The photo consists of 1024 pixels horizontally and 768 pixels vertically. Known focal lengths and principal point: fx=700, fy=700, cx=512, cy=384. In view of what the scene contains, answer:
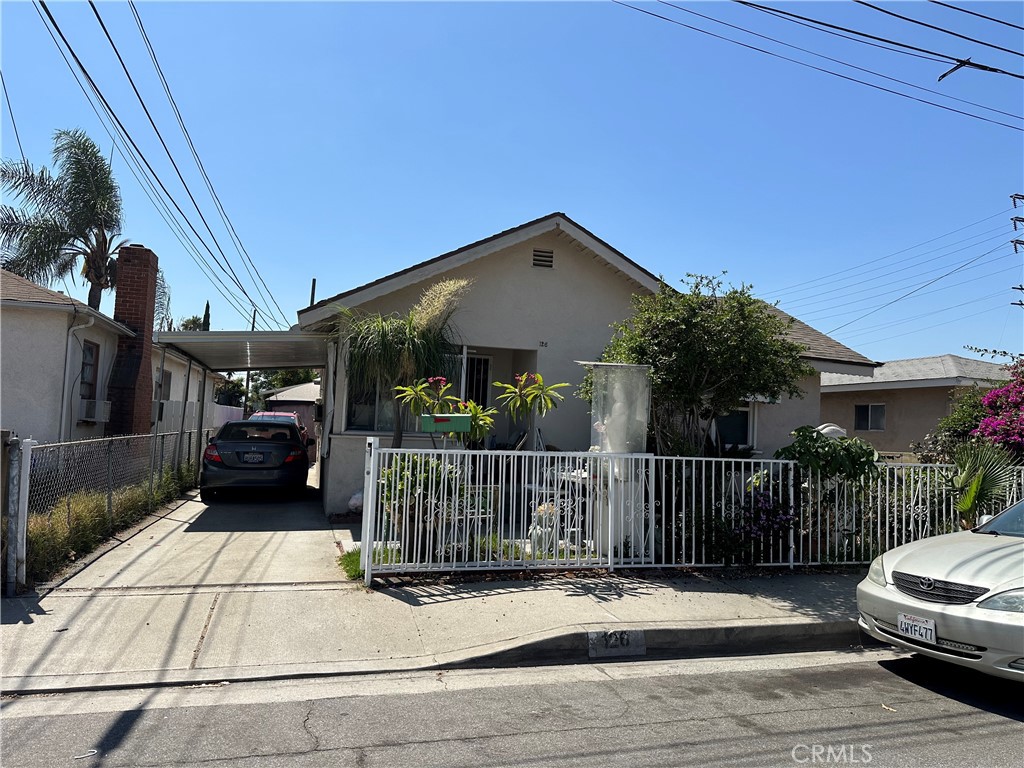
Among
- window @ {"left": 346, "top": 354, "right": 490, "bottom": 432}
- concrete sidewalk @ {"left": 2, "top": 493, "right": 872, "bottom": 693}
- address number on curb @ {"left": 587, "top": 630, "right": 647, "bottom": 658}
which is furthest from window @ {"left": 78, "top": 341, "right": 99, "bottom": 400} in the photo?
address number on curb @ {"left": 587, "top": 630, "right": 647, "bottom": 658}

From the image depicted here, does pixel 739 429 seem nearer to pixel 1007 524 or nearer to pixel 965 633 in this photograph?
pixel 1007 524

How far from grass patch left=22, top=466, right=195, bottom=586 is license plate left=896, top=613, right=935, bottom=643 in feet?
23.3

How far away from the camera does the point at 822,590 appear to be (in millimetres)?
7223

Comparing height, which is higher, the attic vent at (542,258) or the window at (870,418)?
the attic vent at (542,258)

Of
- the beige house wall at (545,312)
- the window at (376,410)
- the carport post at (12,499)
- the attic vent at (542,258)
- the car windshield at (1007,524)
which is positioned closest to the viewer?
the car windshield at (1007,524)

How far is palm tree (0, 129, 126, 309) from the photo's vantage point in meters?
21.2

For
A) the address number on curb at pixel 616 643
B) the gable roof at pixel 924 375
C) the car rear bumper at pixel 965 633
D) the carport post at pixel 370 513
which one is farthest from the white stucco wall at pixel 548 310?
the gable roof at pixel 924 375

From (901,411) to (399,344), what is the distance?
15.1m

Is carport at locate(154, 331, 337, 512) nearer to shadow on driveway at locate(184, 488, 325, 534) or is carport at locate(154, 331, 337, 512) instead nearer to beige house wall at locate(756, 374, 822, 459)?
shadow on driveway at locate(184, 488, 325, 534)

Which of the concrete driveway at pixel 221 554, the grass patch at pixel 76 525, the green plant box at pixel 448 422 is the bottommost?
the concrete driveway at pixel 221 554

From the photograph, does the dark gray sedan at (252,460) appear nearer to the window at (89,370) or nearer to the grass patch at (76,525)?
the grass patch at (76,525)

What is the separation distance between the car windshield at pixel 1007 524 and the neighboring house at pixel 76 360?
514 inches

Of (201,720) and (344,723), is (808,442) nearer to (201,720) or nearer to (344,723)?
(344,723)

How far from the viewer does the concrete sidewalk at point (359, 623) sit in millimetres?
4934
